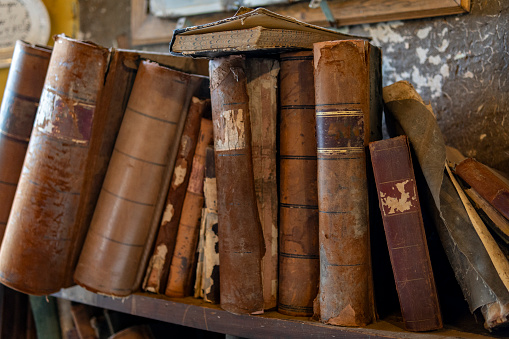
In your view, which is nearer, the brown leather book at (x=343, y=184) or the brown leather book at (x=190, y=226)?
the brown leather book at (x=343, y=184)

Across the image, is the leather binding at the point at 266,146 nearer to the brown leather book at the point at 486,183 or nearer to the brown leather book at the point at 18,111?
the brown leather book at the point at 486,183

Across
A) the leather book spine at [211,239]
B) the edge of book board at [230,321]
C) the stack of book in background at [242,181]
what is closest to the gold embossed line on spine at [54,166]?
the stack of book in background at [242,181]

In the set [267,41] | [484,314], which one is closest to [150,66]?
[267,41]

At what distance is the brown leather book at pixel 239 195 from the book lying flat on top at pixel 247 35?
52 mm

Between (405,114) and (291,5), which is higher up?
(291,5)

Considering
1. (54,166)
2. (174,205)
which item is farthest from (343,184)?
(54,166)

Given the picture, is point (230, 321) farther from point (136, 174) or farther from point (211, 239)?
point (136, 174)

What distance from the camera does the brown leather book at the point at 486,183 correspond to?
63 centimetres

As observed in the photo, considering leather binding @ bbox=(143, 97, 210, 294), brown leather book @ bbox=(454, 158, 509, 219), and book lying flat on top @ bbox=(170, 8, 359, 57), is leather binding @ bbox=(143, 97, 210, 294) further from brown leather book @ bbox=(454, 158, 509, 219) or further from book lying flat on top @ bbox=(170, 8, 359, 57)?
brown leather book @ bbox=(454, 158, 509, 219)

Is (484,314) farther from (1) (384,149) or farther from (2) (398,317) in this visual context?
(1) (384,149)

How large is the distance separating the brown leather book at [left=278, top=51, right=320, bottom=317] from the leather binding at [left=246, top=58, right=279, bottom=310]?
2cm

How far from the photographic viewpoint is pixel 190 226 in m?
0.81

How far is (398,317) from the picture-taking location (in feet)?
2.28

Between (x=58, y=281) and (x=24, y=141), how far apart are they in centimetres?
28
